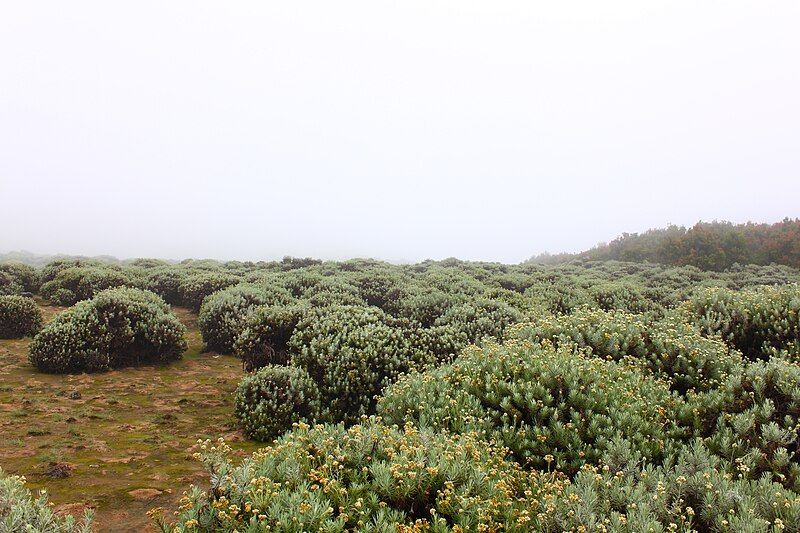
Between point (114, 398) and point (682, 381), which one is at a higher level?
point (682, 381)

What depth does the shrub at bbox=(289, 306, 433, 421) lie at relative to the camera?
8047 millimetres

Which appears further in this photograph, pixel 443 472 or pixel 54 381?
pixel 54 381

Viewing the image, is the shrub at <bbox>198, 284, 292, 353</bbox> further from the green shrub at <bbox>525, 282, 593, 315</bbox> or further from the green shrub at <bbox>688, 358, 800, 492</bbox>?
the green shrub at <bbox>688, 358, 800, 492</bbox>

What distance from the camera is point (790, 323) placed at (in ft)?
27.7

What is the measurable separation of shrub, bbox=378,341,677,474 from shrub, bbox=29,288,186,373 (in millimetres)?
7411

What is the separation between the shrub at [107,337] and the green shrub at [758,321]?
1231 cm

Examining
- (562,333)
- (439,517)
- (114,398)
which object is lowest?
(114,398)

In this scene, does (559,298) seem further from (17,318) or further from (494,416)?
(17,318)

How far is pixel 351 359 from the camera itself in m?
8.46

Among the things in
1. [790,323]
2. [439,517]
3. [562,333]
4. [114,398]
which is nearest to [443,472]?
[439,517]

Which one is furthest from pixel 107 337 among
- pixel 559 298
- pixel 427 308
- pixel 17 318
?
pixel 559 298

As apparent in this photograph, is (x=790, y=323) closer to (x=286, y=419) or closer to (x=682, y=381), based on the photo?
(x=682, y=381)

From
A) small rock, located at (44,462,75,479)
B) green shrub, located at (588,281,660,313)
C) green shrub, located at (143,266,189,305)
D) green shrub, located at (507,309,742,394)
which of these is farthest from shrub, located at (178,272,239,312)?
green shrub, located at (588,281,660,313)

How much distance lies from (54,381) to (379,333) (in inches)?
269
